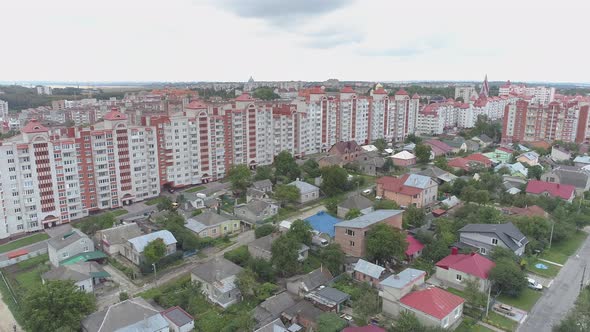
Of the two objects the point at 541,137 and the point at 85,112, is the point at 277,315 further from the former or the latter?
the point at 85,112

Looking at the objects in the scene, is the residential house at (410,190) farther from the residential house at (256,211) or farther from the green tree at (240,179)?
the green tree at (240,179)

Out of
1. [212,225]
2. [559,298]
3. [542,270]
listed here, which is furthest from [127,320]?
[542,270]

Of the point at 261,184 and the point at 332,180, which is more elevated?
the point at 332,180

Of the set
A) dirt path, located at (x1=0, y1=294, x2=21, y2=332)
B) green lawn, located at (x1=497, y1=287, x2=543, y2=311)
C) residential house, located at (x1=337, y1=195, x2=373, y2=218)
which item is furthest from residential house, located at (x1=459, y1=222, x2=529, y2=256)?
dirt path, located at (x1=0, y1=294, x2=21, y2=332)

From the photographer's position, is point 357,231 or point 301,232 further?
point 301,232

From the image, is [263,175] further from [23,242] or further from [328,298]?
[328,298]

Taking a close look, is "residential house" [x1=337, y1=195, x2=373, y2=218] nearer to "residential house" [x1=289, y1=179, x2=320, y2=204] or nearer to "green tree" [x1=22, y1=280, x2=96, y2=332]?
"residential house" [x1=289, y1=179, x2=320, y2=204]
